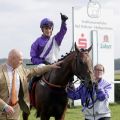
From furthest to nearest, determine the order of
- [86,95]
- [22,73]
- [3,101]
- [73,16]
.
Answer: [73,16] < [86,95] < [22,73] < [3,101]

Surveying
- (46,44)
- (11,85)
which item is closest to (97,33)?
(46,44)

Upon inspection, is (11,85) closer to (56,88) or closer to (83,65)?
(83,65)

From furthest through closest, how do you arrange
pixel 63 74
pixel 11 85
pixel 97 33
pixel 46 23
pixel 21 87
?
pixel 97 33
pixel 46 23
pixel 63 74
pixel 21 87
pixel 11 85

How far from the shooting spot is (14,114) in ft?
20.2

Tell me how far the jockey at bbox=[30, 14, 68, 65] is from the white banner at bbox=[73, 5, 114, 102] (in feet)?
30.2

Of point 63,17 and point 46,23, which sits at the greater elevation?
point 63,17

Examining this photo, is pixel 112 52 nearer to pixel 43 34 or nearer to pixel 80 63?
pixel 43 34

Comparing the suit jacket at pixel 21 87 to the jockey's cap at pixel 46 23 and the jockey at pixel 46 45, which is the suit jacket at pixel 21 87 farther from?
the jockey's cap at pixel 46 23

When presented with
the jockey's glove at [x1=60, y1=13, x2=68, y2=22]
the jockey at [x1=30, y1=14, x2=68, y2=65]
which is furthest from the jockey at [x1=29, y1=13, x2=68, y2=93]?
the jockey's glove at [x1=60, y1=13, x2=68, y2=22]

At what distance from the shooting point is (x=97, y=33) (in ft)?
62.8

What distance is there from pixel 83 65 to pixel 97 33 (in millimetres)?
12013

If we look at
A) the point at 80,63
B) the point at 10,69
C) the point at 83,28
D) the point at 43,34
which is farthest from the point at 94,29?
the point at 10,69

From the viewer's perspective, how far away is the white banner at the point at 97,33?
18391 millimetres

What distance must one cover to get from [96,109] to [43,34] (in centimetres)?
233
